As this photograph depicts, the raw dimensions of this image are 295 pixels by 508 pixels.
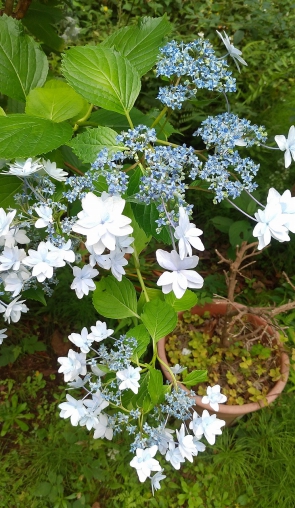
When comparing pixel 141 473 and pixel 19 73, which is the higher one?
pixel 19 73

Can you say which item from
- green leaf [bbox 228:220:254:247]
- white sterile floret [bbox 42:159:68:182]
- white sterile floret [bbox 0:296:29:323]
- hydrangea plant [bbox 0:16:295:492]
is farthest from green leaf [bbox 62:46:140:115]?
green leaf [bbox 228:220:254:247]

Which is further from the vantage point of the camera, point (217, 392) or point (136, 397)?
point (217, 392)

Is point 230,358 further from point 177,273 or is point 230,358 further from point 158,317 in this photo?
point 177,273

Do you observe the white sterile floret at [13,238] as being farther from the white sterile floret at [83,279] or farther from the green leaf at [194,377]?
the green leaf at [194,377]

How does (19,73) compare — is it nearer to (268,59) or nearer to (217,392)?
(217,392)

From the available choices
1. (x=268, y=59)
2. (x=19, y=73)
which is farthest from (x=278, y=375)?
(x=268, y=59)

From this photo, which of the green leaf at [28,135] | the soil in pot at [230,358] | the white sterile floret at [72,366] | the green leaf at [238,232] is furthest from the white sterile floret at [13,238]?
the green leaf at [238,232]

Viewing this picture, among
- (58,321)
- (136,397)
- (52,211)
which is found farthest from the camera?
(58,321)
